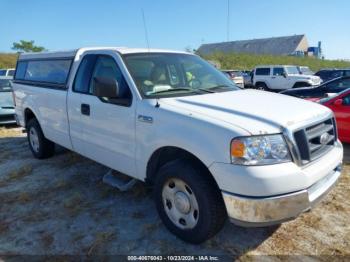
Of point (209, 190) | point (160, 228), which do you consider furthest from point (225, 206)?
point (160, 228)

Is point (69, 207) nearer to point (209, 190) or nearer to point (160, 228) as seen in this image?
point (160, 228)

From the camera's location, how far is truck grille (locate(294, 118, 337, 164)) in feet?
9.29

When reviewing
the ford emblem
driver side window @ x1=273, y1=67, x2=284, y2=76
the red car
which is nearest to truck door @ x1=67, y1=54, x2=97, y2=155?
the ford emblem

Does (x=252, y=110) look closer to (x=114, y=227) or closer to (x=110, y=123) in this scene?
(x=110, y=123)

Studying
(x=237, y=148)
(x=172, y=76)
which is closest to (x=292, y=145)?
(x=237, y=148)

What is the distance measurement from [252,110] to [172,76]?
4.14 feet

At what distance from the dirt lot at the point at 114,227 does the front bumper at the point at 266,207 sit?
566mm

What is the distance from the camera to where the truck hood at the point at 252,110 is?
279 cm

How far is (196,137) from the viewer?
2896mm

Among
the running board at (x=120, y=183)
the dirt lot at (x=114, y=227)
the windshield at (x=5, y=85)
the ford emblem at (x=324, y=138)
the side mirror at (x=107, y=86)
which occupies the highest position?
the side mirror at (x=107, y=86)

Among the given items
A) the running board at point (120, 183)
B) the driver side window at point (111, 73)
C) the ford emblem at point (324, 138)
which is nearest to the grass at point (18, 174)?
the running board at point (120, 183)

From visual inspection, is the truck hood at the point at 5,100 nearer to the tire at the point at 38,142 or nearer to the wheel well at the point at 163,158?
the tire at the point at 38,142

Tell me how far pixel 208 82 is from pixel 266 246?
2.00 m

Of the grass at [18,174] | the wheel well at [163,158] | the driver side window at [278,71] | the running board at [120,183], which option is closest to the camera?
the wheel well at [163,158]
